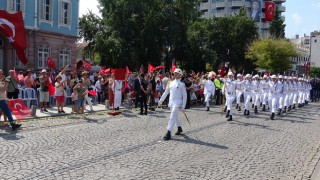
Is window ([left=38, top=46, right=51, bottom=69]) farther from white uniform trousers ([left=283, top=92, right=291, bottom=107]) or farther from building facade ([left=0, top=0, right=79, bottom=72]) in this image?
white uniform trousers ([left=283, top=92, right=291, bottom=107])

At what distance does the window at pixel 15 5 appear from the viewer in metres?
27.7

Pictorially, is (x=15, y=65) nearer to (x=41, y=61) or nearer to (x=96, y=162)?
(x=41, y=61)

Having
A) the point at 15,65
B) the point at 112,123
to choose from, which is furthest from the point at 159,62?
the point at 112,123

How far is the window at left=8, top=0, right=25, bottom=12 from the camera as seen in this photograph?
27747mm

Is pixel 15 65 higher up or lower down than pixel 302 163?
higher up

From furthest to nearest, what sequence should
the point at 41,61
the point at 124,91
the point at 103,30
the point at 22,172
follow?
the point at 103,30, the point at 41,61, the point at 124,91, the point at 22,172

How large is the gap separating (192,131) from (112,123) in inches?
129

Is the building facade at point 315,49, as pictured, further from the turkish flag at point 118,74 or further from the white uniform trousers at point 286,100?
the turkish flag at point 118,74

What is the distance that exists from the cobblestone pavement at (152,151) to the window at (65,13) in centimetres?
1966

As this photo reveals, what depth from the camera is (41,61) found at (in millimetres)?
30516

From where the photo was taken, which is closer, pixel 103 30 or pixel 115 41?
pixel 115 41

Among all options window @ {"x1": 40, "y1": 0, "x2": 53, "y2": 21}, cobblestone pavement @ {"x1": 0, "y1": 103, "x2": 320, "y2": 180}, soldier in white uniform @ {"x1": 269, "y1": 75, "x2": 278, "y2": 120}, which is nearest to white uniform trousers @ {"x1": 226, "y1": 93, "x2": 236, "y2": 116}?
cobblestone pavement @ {"x1": 0, "y1": 103, "x2": 320, "y2": 180}

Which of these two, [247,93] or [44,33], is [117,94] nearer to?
[247,93]

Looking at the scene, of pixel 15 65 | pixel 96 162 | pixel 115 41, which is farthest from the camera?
pixel 115 41
